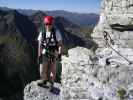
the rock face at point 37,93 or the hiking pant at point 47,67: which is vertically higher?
the hiking pant at point 47,67

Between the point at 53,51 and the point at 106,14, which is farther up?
the point at 106,14

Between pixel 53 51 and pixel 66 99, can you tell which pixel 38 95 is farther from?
pixel 66 99

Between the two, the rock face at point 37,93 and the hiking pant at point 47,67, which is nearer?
the rock face at point 37,93

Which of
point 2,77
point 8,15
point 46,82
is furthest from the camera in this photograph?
point 8,15

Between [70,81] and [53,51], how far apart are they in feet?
11.3

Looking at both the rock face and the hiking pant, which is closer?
the rock face

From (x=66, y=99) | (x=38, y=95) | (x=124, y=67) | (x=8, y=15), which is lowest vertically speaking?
(x=8, y=15)

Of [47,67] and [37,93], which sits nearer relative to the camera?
[37,93]

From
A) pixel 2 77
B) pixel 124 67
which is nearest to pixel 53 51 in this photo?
pixel 124 67

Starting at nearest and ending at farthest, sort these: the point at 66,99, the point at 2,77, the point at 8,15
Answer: the point at 66,99 < the point at 2,77 < the point at 8,15

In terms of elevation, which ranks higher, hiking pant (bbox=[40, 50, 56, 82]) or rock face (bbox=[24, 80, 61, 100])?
hiking pant (bbox=[40, 50, 56, 82])

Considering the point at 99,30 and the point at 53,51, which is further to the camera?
the point at 99,30

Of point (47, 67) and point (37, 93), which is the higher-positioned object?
point (47, 67)

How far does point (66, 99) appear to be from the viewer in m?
9.51
